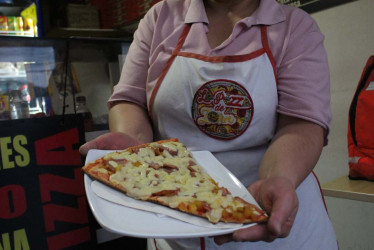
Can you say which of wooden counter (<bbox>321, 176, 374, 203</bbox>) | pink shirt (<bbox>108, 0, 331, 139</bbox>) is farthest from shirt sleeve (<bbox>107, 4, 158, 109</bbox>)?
wooden counter (<bbox>321, 176, 374, 203</bbox>)

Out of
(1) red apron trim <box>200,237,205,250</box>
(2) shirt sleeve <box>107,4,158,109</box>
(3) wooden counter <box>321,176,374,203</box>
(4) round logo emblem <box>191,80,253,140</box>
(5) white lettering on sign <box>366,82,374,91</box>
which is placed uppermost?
(2) shirt sleeve <box>107,4,158,109</box>

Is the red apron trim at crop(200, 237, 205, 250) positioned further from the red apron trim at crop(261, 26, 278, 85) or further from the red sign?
the red sign

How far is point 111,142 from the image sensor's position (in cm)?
99

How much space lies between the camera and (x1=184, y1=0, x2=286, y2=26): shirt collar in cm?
102

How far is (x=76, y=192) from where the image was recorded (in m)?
1.91

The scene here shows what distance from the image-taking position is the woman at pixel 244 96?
955 mm

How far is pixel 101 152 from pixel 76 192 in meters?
1.06

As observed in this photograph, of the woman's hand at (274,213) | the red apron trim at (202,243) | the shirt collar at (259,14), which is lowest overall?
the red apron trim at (202,243)

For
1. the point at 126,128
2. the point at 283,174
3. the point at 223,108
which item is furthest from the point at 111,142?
the point at 283,174

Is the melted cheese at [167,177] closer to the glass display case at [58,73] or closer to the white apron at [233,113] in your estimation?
the white apron at [233,113]

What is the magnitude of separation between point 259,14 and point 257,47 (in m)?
0.10

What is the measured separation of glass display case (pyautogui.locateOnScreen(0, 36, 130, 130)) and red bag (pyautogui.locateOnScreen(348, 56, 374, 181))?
1.30 meters

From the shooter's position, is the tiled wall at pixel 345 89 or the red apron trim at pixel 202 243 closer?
the red apron trim at pixel 202 243

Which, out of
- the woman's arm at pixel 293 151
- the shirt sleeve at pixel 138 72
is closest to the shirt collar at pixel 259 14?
the shirt sleeve at pixel 138 72
